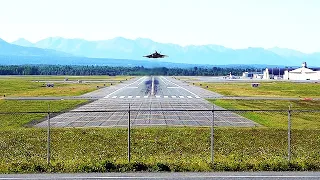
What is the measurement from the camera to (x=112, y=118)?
41500 mm

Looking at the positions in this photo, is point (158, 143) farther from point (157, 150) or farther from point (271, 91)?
point (271, 91)

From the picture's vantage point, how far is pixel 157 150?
934 inches

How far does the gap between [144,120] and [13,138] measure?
45.1 ft

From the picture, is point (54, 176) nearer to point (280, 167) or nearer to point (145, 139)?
point (280, 167)

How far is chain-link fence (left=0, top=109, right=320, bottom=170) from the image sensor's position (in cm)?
1866

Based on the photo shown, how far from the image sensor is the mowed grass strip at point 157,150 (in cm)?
1648

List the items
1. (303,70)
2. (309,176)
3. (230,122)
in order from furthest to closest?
(303,70) → (230,122) → (309,176)

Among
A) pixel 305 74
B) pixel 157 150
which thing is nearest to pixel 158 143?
pixel 157 150

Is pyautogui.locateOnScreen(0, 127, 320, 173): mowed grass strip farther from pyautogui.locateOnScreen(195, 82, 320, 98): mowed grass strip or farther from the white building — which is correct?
the white building

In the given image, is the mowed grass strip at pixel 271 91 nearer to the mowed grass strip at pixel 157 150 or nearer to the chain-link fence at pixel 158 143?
the chain-link fence at pixel 158 143

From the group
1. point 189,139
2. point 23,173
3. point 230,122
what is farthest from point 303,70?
point 23,173

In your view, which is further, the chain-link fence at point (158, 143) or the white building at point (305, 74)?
the white building at point (305, 74)

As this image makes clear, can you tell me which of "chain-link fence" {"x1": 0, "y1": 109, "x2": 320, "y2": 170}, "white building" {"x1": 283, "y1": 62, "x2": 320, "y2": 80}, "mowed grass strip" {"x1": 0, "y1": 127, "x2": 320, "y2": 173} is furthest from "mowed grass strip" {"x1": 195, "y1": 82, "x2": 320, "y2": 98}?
"white building" {"x1": 283, "y1": 62, "x2": 320, "y2": 80}

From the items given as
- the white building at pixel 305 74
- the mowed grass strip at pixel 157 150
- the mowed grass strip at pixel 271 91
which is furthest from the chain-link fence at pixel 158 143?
the white building at pixel 305 74
